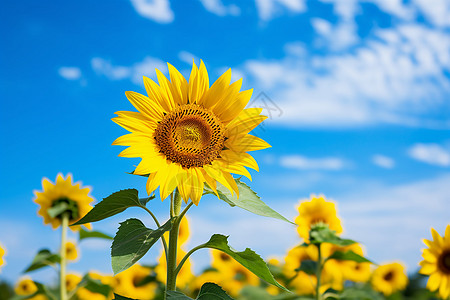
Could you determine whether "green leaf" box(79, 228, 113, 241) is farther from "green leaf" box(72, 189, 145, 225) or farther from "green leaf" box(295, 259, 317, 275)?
"green leaf" box(72, 189, 145, 225)

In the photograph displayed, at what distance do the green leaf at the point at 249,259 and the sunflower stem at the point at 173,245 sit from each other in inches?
6.8

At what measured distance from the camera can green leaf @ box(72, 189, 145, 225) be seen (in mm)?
1907

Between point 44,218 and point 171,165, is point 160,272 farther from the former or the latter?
point 171,165

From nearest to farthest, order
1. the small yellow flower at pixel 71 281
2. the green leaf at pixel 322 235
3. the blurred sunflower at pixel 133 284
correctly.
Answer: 1. the green leaf at pixel 322 235
2. the blurred sunflower at pixel 133 284
3. the small yellow flower at pixel 71 281

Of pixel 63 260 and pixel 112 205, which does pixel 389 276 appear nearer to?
pixel 63 260

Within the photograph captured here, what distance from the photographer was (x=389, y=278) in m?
7.04

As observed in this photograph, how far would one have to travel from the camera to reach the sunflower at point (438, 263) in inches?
173

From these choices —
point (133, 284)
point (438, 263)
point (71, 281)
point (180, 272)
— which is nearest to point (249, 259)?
point (180, 272)

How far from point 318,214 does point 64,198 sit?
2.36m

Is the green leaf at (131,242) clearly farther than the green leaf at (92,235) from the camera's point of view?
No

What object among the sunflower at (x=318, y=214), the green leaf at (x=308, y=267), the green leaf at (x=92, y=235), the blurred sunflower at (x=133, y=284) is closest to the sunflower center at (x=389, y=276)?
the sunflower at (x=318, y=214)

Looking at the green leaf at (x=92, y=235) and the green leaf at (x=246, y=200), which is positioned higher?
the green leaf at (x=92, y=235)

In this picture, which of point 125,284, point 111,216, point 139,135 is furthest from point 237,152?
point 125,284

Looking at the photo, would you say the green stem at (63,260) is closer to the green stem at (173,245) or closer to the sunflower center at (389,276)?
the green stem at (173,245)
